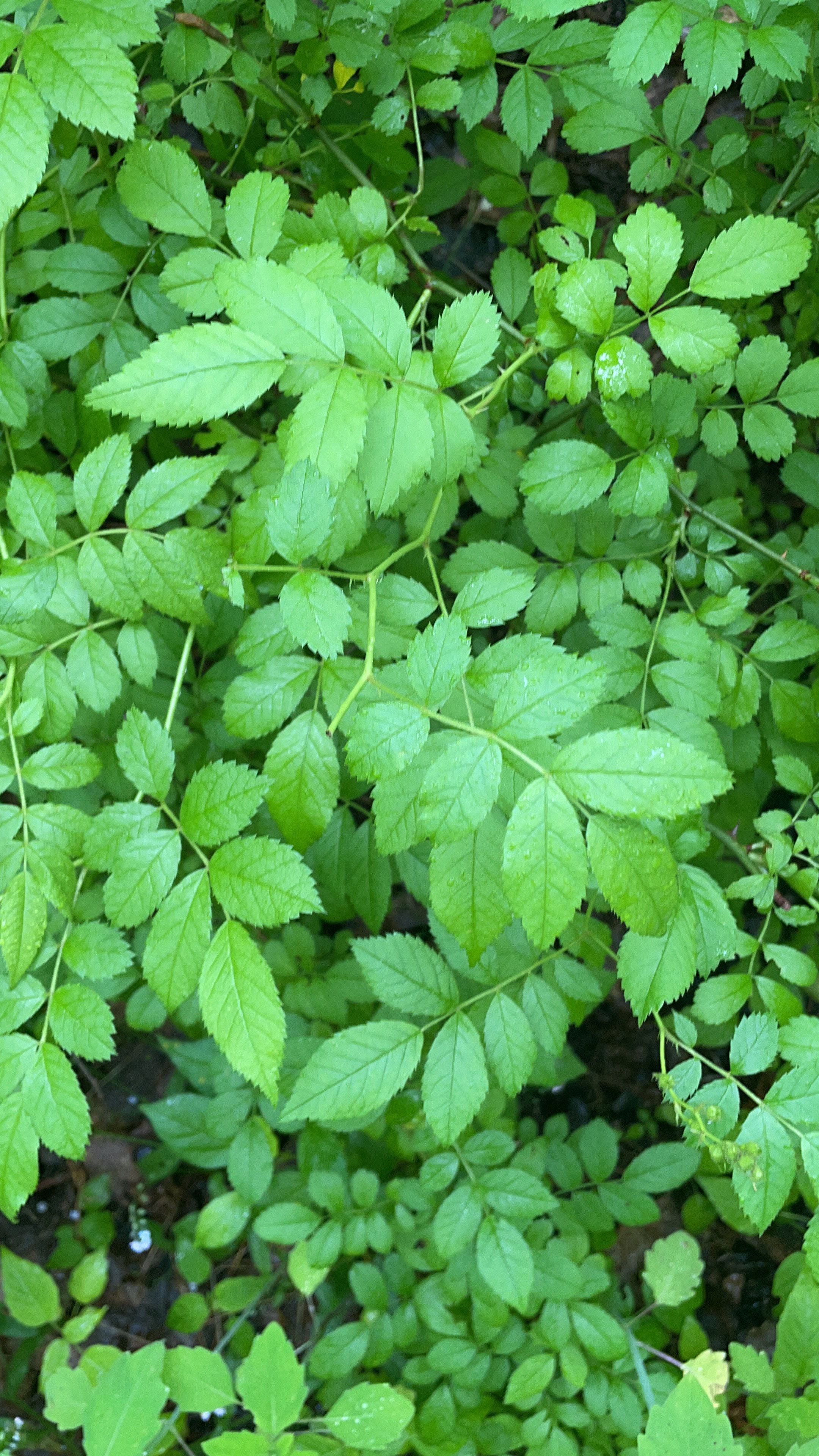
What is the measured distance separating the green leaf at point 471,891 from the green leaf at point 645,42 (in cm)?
110

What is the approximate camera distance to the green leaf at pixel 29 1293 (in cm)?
211

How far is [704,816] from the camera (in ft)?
5.64

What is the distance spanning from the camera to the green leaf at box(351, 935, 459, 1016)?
60.1 inches

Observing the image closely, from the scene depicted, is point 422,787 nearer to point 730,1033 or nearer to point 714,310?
point 714,310

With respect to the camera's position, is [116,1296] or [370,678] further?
[116,1296]

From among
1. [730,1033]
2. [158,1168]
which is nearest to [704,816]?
[730,1033]

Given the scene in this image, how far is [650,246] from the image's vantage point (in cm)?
125

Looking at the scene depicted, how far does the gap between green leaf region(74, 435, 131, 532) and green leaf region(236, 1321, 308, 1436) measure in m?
1.37

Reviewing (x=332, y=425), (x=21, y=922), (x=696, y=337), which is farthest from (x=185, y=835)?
(x=696, y=337)

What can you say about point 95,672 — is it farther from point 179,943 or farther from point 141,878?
point 179,943

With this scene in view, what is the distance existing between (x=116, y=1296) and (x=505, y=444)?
2.68 meters

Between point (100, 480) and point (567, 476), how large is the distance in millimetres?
762

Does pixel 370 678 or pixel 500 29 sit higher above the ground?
pixel 500 29

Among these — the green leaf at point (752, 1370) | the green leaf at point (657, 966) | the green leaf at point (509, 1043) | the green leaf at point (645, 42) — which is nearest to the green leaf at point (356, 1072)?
the green leaf at point (509, 1043)
